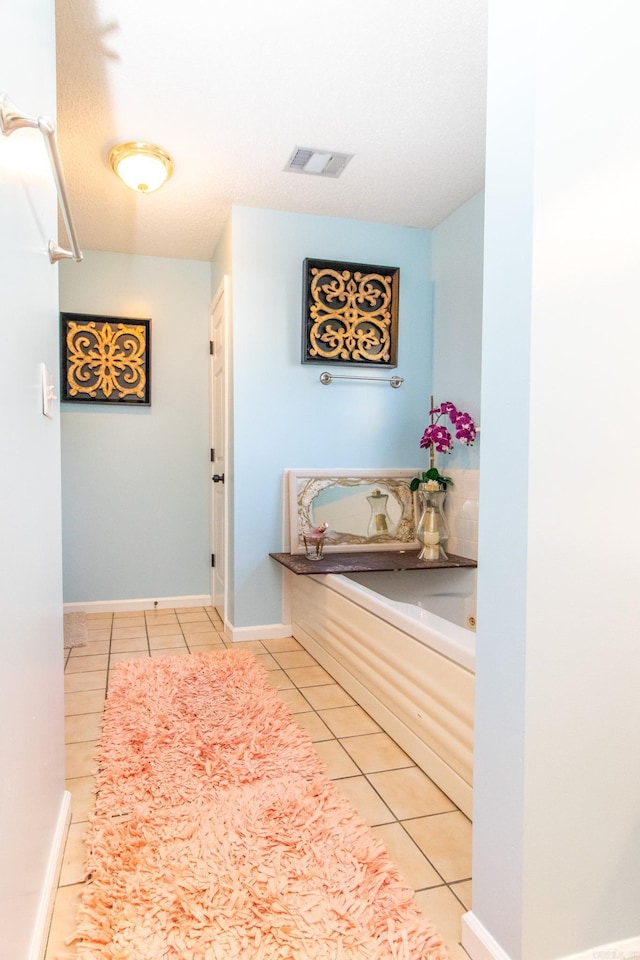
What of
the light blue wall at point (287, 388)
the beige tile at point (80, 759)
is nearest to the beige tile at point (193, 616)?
the light blue wall at point (287, 388)

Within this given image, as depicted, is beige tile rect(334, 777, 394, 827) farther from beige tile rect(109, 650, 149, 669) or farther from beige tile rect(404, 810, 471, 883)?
beige tile rect(109, 650, 149, 669)

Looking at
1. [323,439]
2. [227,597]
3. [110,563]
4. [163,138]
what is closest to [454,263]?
[323,439]

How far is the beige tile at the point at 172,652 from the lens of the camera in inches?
124

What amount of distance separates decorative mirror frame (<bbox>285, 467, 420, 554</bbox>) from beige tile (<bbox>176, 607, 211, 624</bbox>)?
35.6 inches

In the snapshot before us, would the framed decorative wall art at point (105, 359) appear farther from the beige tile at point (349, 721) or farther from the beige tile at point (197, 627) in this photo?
the beige tile at point (349, 721)

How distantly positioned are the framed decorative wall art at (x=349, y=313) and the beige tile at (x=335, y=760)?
2091mm

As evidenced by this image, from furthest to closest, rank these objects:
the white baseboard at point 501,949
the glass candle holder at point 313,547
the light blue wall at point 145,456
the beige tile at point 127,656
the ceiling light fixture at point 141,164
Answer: the light blue wall at point 145,456 < the glass candle holder at point 313,547 < the beige tile at point 127,656 < the ceiling light fixture at point 141,164 < the white baseboard at point 501,949

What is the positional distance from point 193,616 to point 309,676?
1360 millimetres

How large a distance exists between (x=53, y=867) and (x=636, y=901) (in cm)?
129

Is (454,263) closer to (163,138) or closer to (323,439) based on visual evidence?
(323,439)

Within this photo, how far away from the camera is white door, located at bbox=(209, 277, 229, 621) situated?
366cm

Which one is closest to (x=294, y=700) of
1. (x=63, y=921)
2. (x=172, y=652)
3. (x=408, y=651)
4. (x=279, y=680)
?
(x=279, y=680)

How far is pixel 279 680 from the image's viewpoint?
2812 millimetres

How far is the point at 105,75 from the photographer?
220 centimetres
